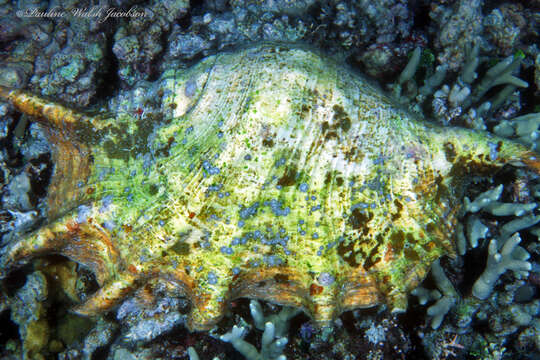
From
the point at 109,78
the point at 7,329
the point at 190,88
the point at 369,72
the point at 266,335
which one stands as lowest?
the point at 7,329

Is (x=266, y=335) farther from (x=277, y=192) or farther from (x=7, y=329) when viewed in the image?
(x=7, y=329)

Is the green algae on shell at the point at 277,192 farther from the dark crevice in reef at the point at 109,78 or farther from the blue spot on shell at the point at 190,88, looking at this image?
the dark crevice in reef at the point at 109,78

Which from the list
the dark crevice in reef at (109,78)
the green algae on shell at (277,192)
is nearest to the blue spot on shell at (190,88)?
the green algae on shell at (277,192)

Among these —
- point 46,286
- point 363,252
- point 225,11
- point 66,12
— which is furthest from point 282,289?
point 66,12

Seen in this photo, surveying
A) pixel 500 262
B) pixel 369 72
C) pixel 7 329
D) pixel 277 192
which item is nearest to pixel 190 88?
pixel 277 192

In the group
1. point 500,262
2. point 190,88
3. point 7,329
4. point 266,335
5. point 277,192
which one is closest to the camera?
point 277,192

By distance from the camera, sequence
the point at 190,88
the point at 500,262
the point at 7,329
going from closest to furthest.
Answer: the point at 190,88 < the point at 500,262 < the point at 7,329

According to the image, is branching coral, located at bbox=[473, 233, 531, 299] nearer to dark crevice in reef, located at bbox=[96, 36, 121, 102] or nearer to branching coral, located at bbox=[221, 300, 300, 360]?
branching coral, located at bbox=[221, 300, 300, 360]

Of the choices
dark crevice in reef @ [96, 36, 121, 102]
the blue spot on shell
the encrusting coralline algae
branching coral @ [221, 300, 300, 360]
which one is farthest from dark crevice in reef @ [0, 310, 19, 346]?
the blue spot on shell

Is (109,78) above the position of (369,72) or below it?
above
